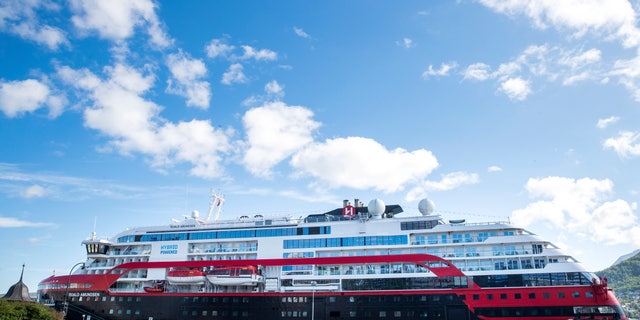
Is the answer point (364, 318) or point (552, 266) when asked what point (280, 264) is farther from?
point (552, 266)

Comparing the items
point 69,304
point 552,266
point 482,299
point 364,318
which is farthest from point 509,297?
point 69,304

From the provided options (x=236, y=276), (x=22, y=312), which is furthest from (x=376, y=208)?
(x=22, y=312)

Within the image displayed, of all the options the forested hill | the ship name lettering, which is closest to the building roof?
the ship name lettering

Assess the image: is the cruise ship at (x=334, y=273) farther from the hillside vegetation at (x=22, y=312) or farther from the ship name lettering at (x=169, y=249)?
the hillside vegetation at (x=22, y=312)

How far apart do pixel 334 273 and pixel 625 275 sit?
200 m

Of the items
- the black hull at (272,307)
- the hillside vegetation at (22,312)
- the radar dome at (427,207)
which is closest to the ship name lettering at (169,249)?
the black hull at (272,307)

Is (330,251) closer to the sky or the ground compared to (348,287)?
closer to the sky

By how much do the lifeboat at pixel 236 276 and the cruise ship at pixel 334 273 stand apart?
0.10 m

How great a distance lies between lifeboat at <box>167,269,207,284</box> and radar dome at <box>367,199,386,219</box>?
1759 cm

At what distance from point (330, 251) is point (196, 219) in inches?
670

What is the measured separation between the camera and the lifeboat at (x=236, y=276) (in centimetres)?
4094

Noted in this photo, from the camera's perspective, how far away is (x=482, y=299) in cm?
3531

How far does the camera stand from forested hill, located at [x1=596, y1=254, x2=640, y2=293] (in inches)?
6732

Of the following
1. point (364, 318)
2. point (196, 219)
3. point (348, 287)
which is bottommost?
point (364, 318)
